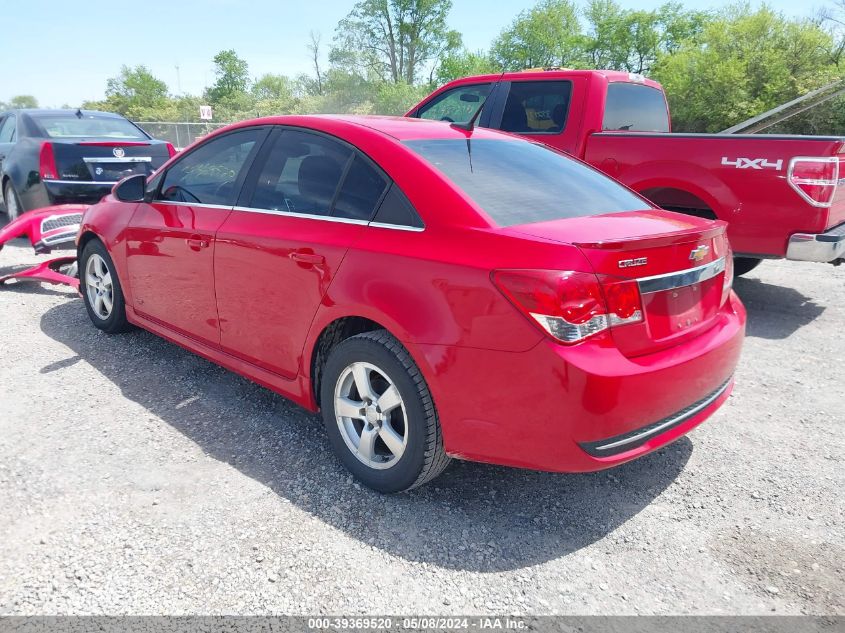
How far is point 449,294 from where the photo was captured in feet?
7.55

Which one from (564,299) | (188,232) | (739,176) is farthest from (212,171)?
(739,176)

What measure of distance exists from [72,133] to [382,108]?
4581 cm

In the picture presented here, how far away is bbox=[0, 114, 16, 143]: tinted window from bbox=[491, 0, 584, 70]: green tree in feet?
155

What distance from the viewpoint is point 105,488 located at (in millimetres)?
2730

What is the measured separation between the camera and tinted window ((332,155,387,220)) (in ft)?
8.86

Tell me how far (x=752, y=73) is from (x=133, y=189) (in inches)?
1091

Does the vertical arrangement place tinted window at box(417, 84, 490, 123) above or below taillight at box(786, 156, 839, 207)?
above

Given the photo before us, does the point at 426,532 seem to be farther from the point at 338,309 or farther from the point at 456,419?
the point at 338,309

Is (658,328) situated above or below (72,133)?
below

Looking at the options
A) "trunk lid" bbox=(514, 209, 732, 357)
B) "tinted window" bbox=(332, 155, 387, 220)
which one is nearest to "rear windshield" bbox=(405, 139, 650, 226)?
"trunk lid" bbox=(514, 209, 732, 357)

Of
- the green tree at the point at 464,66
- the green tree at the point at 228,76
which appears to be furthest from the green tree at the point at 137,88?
the green tree at the point at 464,66

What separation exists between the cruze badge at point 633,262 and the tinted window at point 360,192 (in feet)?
3.59

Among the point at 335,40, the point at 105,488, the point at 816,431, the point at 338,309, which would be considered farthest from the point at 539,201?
the point at 335,40

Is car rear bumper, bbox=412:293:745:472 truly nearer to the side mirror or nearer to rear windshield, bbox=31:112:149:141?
the side mirror
